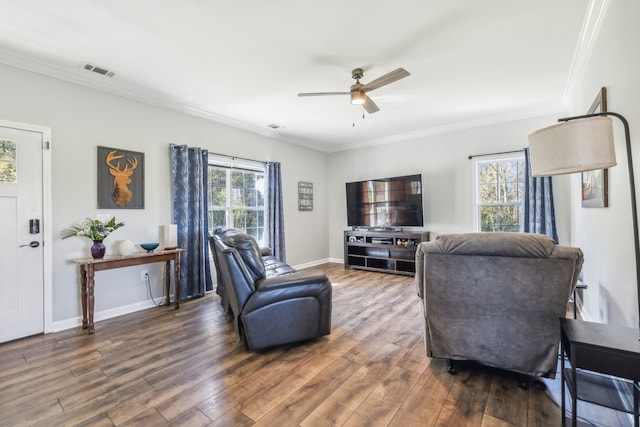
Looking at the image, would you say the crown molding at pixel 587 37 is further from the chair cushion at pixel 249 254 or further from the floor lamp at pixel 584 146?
the chair cushion at pixel 249 254

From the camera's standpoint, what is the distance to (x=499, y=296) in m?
1.83

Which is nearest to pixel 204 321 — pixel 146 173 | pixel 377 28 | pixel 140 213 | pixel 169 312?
pixel 169 312

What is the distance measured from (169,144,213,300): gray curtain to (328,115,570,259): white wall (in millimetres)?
3453

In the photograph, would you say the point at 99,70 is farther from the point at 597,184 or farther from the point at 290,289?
the point at 597,184

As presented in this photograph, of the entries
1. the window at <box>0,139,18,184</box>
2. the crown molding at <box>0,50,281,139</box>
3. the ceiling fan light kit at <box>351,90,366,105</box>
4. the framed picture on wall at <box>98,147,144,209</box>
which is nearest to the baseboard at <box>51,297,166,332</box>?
the framed picture on wall at <box>98,147,144,209</box>

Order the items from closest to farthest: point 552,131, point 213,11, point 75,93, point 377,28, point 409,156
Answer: point 552,131
point 213,11
point 377,28
point 75,93
point 409,156

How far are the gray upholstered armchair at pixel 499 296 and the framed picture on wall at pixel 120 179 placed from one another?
3457mm

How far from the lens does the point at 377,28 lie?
94.8 inches

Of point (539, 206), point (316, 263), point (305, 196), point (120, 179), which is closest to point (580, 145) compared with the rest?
point (539, 206)

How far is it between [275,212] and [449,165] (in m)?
3.32

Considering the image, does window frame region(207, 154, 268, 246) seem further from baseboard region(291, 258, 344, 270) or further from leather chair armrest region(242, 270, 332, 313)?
leather chair armrest region(242, 270, 332, 313)

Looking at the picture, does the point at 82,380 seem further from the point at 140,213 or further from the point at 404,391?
the point at 404,391

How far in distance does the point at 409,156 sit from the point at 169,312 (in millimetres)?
4846

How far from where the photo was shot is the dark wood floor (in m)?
1.66
